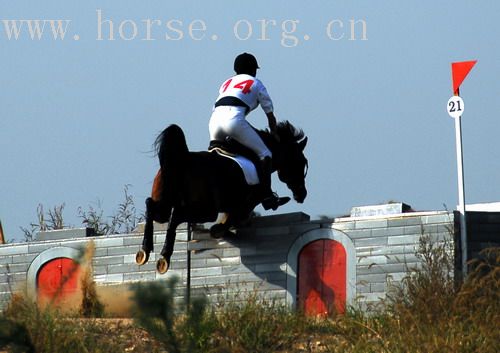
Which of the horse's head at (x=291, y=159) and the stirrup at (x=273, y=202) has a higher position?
the horse's head at (x=291, y=159)

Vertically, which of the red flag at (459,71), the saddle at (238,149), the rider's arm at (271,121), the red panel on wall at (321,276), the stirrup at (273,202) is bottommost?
the red panel on wall at (321,276)

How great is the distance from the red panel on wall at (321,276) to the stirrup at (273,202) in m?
0.65

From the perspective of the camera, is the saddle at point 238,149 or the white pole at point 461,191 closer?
the white pole at point 461,191

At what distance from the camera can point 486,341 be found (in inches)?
414

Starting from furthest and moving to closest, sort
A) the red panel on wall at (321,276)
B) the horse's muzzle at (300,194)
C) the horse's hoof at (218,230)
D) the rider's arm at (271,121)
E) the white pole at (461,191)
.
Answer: the horse's muzzle at (300,194) < the rider's arm at (271,121) < the horse's hoof at (218,230) < the red panel on wall at (321,276) < the white pole at (461,191)

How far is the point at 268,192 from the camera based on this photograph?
49.9ft

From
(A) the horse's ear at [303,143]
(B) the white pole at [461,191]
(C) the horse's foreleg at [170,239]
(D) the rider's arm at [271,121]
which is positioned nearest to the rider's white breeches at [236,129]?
(D) the rider's arm at [271,121]

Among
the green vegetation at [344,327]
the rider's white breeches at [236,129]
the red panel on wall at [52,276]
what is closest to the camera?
the green vegetation at [344,327]

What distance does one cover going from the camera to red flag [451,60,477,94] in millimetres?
14641

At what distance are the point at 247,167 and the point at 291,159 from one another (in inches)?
50.3

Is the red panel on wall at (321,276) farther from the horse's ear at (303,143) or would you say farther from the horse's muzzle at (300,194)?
the horse's ear at (303,143)

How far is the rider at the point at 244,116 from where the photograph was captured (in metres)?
15.0

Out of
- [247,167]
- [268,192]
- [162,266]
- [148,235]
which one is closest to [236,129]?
[247,167]

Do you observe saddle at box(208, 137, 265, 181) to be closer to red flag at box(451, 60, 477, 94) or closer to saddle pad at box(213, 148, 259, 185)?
saddle pad at box(213, 148, 259, 185)
